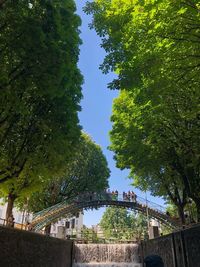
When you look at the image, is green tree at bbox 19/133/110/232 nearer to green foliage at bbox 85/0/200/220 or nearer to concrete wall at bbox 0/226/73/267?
concrete wall at bbox 0/226/73/267

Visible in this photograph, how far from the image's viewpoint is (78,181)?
135 feet

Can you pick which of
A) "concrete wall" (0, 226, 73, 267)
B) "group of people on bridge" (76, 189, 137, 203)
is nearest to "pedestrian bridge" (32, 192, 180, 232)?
"group of people on bridge" (76, 189, 137, 203)

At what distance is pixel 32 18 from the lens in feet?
38.6

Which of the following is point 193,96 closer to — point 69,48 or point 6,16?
point 69,48

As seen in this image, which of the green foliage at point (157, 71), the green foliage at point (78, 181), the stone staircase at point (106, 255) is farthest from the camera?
the green foliage at point (78, 181)

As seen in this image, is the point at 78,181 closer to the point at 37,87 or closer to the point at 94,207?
the point at 94,207

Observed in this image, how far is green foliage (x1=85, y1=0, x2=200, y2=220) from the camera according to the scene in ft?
30.8

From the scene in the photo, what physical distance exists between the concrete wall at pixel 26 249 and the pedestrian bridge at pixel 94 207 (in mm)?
12024

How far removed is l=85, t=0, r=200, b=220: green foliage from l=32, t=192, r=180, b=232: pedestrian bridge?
56.9 feet

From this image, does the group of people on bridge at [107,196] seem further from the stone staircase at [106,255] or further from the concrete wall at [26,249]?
the concrete wall at [26,249]

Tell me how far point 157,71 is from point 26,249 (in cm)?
1105

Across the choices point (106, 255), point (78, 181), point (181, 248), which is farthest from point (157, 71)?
point (78, 181)

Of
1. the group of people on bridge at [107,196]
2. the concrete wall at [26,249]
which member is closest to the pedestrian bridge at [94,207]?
the group of people on bridge at [107,196]

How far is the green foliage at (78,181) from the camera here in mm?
38812
